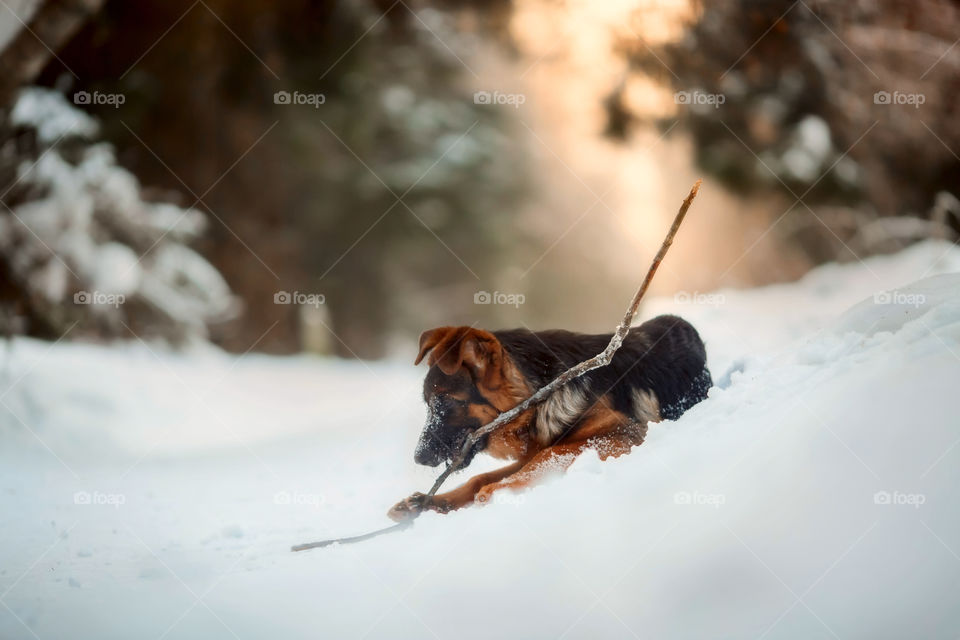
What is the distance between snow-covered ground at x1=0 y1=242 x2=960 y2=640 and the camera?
6.72ft

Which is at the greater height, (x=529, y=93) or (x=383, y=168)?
(x=529, y=93)

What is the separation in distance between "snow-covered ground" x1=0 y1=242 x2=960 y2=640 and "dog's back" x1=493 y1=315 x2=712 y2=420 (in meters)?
0.11

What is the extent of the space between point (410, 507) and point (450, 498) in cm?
14

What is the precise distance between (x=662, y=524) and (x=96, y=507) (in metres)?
2.08

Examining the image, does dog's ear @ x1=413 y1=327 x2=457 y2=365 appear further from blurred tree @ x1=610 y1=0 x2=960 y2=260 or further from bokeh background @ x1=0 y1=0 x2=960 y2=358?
blurred tree @ x1=610 y1=0 x2=960 y2=260

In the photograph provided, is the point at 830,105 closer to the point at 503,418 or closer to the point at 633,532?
the point at 503,418

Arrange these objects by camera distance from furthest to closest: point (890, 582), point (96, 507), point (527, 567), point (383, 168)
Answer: point (383, 168)
point (96, 507)
point (527, 567)
point (890, 582)

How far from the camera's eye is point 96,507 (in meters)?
2.82

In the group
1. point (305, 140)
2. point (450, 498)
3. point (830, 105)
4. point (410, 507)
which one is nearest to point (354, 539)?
point (410, 507)

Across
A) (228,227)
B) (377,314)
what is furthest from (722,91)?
(228,227)

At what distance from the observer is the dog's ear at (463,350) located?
7.95ft

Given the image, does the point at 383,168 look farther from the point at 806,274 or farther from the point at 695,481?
the point at 695,481

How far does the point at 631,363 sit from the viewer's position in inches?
104

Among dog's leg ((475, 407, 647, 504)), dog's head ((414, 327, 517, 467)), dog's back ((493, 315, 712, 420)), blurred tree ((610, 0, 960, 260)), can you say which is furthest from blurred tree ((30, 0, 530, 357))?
dog's leg ((475, 407, 647, 504))
